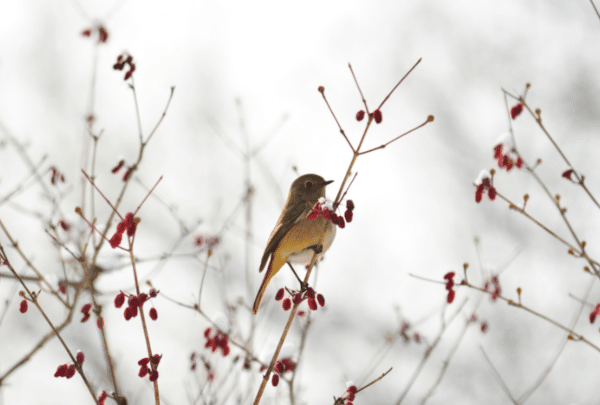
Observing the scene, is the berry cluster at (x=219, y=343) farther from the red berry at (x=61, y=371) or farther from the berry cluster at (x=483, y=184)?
the berry cluster at (x=483, y=184)

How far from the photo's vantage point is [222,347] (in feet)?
11.2

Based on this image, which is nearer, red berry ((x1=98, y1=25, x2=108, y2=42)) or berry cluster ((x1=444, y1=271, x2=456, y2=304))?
berry cluster ((x1=444, y1=271, x2=456, y2=304))

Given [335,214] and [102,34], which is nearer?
[335,214]

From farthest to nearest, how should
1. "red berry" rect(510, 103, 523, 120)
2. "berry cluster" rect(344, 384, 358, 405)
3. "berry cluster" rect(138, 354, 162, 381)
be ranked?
"red berry" rect(510, 103, 523, 120) < "berry cluster" rect(344, 384, 358, 405) < "berry cluster" rect(138, 354, 162, 381)

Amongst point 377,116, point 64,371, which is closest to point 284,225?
point 377,116

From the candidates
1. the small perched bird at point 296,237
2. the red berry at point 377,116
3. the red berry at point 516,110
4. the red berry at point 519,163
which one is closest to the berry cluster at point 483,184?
the red berry at point 519,163

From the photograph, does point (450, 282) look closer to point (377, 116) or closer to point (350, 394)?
point (350, 394)

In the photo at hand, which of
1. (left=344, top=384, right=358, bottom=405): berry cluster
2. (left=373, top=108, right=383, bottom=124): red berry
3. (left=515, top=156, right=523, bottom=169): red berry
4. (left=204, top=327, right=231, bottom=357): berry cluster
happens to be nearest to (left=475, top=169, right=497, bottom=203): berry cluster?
(left=515, top=156, right=523, bottom=169): red berry

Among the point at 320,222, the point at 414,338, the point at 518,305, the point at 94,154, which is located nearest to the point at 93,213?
the point at 94,154

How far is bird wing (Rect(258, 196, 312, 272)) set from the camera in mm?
2961

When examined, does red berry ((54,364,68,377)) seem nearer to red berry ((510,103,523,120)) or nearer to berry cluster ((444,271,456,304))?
berry cluster ((444,271,456,304))

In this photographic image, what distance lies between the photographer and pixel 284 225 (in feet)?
9.77

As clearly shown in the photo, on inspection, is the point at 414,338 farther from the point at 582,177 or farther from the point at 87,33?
the point at 87,33

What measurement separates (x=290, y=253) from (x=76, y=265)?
2.20 m
